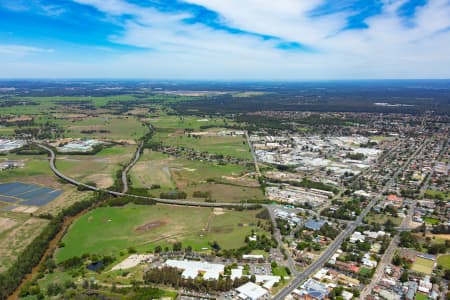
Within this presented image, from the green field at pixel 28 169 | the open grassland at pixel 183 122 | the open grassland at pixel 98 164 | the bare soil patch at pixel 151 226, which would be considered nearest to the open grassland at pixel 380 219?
the bare soil patch at pixel 151 226

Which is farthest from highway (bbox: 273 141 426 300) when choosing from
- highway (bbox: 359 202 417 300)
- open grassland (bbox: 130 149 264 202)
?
open grassland (bbox: 130 149 264 202)

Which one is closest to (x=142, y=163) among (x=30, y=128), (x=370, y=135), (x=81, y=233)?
(x=81, y=233)

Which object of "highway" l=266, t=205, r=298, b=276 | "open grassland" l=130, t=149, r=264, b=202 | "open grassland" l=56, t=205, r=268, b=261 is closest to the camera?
"highway" l=266, t=205, r=298, b=276

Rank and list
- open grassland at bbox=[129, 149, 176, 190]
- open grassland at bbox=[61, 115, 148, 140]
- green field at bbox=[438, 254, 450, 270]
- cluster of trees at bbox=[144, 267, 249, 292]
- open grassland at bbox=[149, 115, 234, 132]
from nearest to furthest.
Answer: cluster of trees at bbox=[144, 267, 249, 292], green field at bbox=[438, 254, 450, 270], open grassland at bbox=[129, 149, 176, 190], open grassland at bbox=[61, 115, 148, 140], open grassland at bbox=[149, 115, 234, 132]

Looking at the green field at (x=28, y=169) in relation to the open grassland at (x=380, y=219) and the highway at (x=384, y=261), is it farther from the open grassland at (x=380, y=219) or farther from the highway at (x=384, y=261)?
the highway at (x=384, y=261)

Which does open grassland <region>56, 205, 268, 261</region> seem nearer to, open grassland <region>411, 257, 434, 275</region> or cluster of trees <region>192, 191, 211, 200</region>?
cluster of trees <region>192, 191, 211, 200</region>

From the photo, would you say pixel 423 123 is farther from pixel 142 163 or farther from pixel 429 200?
pixel 142 163
